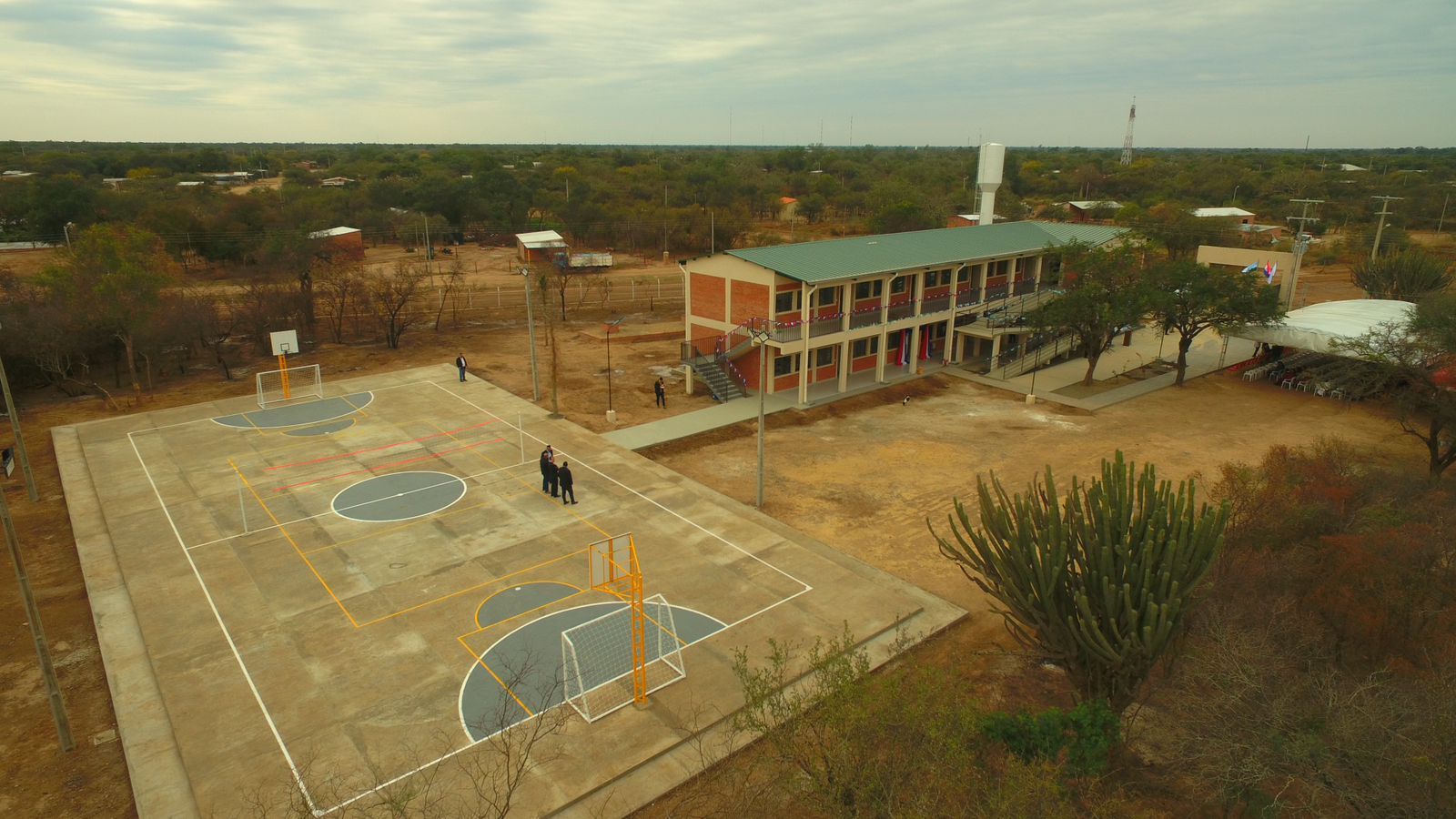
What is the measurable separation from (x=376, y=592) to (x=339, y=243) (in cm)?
5109

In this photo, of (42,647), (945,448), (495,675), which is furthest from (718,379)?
(42,647)

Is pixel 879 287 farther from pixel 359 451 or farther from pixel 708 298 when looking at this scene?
pixel 359 451

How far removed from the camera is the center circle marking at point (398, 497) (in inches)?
828

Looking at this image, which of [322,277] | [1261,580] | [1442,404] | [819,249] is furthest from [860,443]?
[322,277]

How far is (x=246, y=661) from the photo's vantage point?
14.8 metres

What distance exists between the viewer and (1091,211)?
271 feet

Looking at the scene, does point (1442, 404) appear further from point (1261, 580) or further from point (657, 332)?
point (657, 332)

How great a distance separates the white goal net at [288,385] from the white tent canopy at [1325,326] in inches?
1549

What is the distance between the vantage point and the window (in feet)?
108

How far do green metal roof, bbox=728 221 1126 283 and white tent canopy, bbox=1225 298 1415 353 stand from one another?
30.3 ft

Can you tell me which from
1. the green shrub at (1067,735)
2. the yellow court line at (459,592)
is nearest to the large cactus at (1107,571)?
the green shrub at (1067,735)

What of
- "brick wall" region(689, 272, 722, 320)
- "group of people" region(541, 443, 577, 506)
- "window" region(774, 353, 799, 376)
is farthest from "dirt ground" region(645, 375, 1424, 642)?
"brick wall" region(689, 272, 722, 320)

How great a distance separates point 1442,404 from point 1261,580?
1345cm

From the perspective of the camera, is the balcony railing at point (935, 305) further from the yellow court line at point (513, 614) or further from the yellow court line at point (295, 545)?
the yellow court line at point (295, 545)
